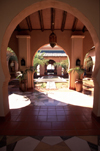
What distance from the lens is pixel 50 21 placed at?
24.8ft

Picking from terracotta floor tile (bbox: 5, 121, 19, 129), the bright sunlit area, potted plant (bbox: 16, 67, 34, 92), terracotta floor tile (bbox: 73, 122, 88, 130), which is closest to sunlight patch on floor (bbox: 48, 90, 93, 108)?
the bright sunlit area

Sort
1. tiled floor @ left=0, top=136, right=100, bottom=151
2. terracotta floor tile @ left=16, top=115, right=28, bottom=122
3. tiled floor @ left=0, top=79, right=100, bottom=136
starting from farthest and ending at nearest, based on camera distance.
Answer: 1. terracotta floor tile @ left=16, top=115, right=28, bottom=122
2. tiled floor @ left=0, top=79, right=100, bottom=136
3. tiled floor @ left=0, top=136, right=100, bottom=151

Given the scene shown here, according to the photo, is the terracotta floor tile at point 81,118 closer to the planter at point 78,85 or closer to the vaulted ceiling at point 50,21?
the planter at point 78,85

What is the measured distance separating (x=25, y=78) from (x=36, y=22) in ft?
14.3

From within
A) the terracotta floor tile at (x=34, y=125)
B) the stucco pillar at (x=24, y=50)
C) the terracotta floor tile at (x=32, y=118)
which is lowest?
the terracotta floor tile at (x=34, y=125)

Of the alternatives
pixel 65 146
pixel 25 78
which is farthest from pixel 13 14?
pixel 25 78

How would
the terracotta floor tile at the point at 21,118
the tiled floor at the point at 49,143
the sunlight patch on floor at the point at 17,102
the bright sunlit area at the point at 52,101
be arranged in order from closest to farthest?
the tiled floor at the point at 49,143 < the terracotta floor tile at the point at 21,118 < the sunlight patch on floor at the point at 17,102 < the bright sunlit area at the point at 52,101

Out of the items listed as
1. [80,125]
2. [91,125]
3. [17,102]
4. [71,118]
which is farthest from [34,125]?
[17,102]

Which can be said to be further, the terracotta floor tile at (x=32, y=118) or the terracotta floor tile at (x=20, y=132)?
the terracotta floor tile at (x=32, y=118)

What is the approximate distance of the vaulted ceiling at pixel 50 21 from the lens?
6.85 metres

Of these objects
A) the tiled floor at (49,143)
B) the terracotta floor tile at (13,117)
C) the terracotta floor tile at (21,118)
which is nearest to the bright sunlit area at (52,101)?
the terracotta floor tile at (13,117)

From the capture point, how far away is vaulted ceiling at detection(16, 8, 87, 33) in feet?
22.5

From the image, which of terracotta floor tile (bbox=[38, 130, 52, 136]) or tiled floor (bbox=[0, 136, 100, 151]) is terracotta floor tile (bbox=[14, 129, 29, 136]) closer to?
tiled floor (bbox=[0, 136, 100, 151])

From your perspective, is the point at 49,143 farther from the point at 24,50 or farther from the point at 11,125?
the point at 24,50
